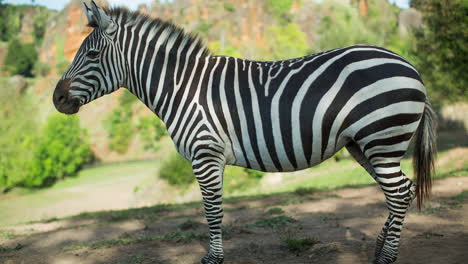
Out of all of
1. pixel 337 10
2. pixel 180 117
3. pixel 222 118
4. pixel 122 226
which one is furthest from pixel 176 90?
pixel 337 10

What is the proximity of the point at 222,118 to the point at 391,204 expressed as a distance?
6.15ft

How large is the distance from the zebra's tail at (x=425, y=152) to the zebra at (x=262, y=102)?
11mm

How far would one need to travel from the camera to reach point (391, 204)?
3838 millimetres

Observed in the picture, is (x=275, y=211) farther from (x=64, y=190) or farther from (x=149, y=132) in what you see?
(x=149, y=132)

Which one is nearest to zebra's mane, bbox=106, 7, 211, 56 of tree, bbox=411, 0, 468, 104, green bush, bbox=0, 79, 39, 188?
tree, bbox=411, 0, 468, 104

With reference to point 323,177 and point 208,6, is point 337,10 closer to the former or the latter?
point 208,6

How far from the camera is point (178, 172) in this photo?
2145 centimetres

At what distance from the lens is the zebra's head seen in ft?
13.9

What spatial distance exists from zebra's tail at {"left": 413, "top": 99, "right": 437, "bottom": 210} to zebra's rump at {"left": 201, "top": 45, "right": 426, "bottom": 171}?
47cm

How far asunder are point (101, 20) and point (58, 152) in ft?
113

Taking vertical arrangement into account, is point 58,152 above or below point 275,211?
below

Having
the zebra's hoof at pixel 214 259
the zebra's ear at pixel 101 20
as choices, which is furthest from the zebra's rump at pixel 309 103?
the zebra's ear at pixel 101 20

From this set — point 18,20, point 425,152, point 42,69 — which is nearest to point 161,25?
point 425,152

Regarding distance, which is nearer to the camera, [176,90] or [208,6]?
A: [176,90]
